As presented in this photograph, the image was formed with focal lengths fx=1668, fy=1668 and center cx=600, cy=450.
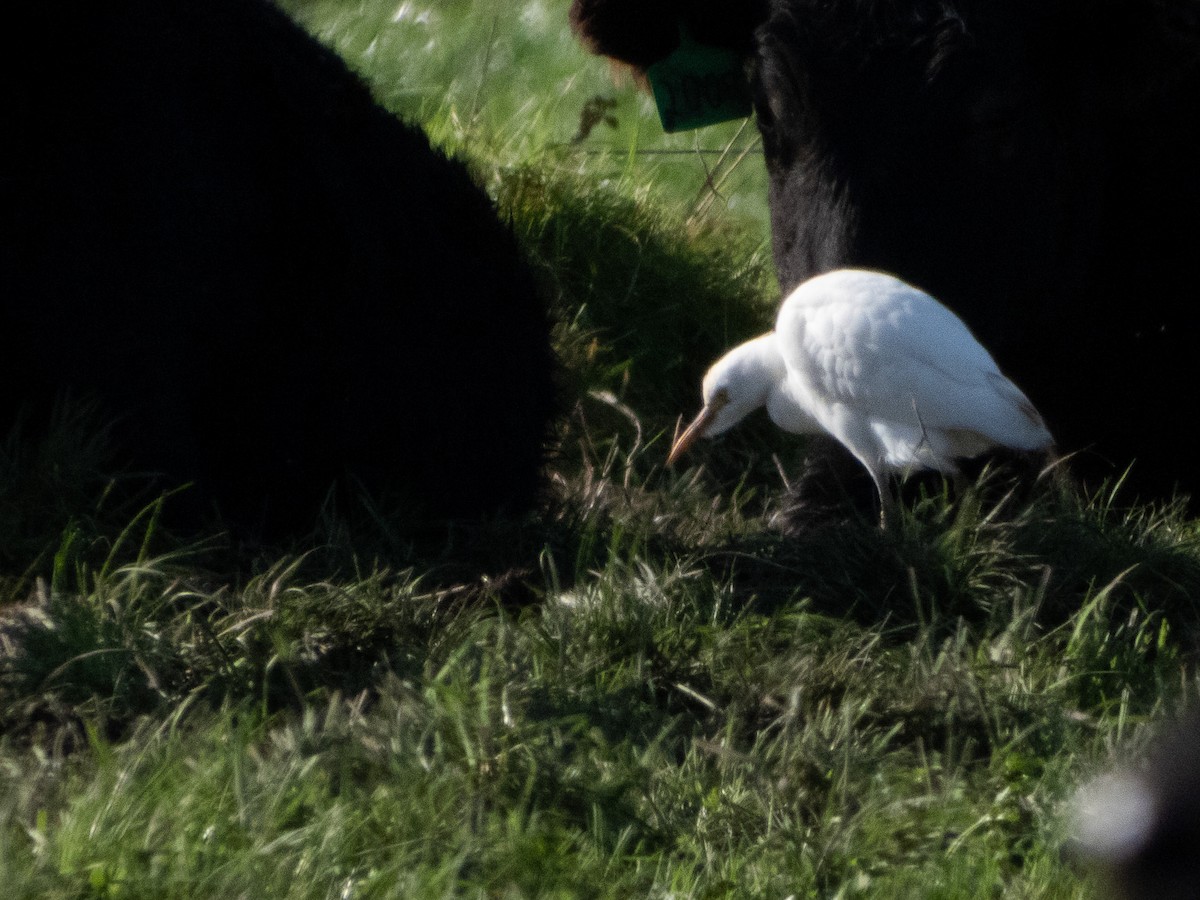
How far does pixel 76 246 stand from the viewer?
11.7 feet

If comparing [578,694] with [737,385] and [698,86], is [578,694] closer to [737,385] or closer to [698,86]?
[737,385]

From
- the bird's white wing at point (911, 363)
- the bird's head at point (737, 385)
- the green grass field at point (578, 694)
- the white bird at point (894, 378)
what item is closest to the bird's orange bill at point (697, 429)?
the bird's head at point (737, 385)

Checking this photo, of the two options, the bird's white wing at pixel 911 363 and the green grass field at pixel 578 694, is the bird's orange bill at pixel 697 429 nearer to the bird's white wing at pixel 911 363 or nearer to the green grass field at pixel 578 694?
the green grass field at pixel 578 694

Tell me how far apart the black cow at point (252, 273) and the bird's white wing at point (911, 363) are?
0.89m

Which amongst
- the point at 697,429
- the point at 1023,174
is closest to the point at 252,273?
the point at 697,429

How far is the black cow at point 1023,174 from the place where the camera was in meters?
4.12

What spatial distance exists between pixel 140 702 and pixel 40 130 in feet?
4.29

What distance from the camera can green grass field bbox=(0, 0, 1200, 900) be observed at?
2.39 meters

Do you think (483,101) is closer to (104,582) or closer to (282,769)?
(104,582)

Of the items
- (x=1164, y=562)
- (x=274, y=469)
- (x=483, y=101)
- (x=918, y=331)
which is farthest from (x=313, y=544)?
(x=483, y=101)

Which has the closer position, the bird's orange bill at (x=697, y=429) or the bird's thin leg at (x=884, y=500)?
the bird's thin leg at (x=884, y=500)

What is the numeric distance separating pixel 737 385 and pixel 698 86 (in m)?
1.09

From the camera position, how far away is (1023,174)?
4.26 m

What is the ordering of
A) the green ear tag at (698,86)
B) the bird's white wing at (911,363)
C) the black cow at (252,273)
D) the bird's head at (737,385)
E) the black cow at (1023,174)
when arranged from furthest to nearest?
the green ear tag at (698,86) < the bird's head at (737,385) < the black cow at (1023,174) < the bird's white wing at (911,363) < the black cow at (252,273)
